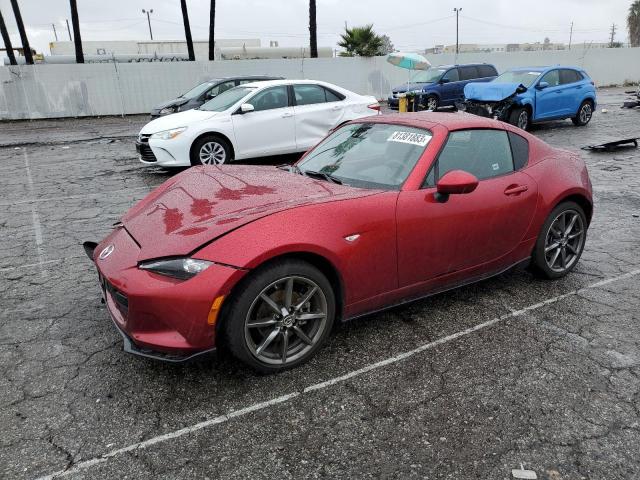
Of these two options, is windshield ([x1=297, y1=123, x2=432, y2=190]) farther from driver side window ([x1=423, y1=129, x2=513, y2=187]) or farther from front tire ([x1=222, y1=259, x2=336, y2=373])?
front tire ([x1=222, y1=259, x2=336, y2=373])

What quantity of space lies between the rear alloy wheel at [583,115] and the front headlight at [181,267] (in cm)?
1463

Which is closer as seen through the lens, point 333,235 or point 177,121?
point 333,235

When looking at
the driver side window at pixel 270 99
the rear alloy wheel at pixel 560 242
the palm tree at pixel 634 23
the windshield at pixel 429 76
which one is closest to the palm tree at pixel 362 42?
the windshield at pixel 429 76

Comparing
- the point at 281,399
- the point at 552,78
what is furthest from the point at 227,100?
the point at 552,78

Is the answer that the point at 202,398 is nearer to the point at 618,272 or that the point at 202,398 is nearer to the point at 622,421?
the point at 622,421

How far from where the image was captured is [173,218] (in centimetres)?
307

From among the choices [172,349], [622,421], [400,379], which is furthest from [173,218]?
[622,421]

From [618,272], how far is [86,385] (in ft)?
13.8

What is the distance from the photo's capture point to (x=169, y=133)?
27.4 ft

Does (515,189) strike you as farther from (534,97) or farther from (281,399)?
(534,97)

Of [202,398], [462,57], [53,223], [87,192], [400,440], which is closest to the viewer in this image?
[400,440]

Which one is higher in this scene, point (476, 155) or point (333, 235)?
point (476, 155)

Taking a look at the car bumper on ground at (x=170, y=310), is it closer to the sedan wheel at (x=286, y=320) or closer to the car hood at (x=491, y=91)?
the sedan wheel at (x=286, y=320)

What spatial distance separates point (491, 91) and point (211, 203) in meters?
12.1
